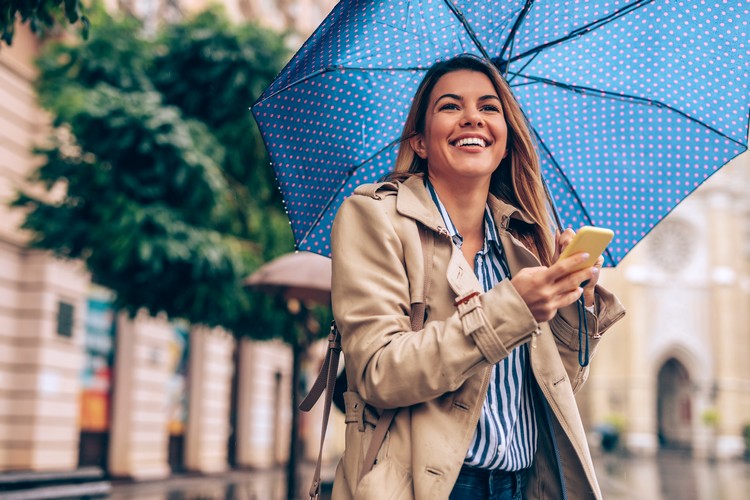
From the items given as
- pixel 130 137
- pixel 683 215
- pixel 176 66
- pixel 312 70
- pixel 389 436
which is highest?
pixel 683 215

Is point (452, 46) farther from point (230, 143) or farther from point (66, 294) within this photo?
point (66, 294)

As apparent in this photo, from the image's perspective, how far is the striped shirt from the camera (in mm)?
2035

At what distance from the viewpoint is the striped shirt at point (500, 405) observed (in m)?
2.04

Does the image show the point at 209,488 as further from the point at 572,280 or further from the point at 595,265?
the point at 572,280

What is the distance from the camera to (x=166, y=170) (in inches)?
409

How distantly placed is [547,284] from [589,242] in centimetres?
12

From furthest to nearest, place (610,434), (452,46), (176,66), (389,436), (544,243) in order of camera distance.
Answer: (610,434), (176,66), (452,46), (544,243), (389,436)

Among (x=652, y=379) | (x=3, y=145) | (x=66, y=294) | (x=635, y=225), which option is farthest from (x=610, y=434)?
(x=635, y=225)

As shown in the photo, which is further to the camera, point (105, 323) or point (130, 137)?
point (105, 323)

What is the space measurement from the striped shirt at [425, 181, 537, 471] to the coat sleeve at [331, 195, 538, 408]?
223mm

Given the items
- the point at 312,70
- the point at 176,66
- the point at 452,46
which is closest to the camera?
the point at 312,70

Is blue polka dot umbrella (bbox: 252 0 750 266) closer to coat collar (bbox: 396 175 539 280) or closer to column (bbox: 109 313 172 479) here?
coat collar (bbox: 396 175 539 280)

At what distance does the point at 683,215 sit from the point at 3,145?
138 ft

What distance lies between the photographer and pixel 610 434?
30.3m
